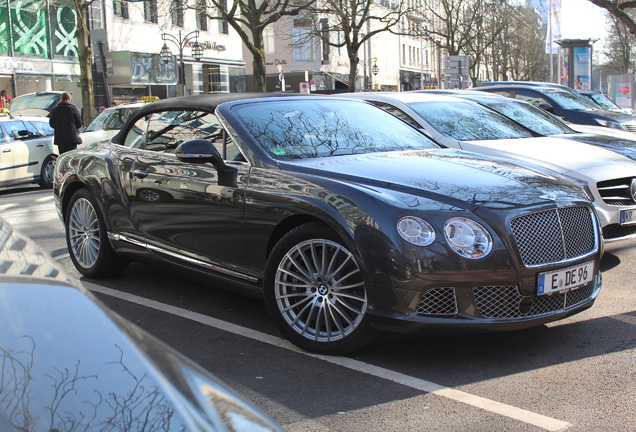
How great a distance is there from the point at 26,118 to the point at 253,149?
12.1 meters

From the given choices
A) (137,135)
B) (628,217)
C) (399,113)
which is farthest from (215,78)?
(628,217)

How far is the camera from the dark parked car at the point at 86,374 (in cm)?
115

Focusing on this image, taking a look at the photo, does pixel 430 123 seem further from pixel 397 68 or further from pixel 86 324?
pixel 397 68

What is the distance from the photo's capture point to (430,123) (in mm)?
7535

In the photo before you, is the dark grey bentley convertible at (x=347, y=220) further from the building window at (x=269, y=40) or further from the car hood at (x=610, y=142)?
the building window at (x=269, y=40)

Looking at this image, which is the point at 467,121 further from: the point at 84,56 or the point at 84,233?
the point at 84,56

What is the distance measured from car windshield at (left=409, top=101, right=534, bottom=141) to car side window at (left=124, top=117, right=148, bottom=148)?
10.4ft

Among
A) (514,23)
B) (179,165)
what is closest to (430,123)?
(179,165)

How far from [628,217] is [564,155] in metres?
0.84

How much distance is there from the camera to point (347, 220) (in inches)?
149

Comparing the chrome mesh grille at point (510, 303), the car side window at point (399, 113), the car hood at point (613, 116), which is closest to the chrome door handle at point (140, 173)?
the chrome mesh grille at point (510, 303)

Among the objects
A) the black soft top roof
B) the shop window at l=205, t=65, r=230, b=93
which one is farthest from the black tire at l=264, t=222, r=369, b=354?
the shop window at l=205, t=65, r=230, b=93

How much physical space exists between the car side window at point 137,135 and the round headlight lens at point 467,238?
110 inches

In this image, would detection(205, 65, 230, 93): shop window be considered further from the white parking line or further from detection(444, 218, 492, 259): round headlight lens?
detection(444, 218, 492, 259): round headlight lens
